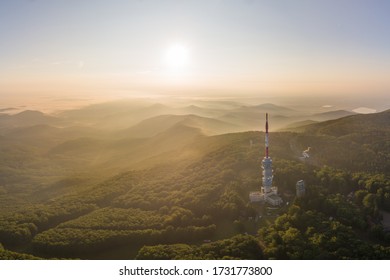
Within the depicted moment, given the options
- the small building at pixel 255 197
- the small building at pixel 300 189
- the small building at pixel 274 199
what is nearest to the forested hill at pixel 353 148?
the small building at pixel 300 189

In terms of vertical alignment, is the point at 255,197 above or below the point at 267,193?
below

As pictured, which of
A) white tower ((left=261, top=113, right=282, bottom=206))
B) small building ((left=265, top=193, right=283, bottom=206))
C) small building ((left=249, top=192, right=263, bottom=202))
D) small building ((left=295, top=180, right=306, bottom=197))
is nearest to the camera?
small building ((left=295, top=180, right=306, bottom=197))

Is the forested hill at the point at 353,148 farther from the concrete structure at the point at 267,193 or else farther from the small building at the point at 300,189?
the small building at the point at 300,189

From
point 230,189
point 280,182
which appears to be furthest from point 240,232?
point 280,182

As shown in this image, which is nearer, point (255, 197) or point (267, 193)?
point (255, 197)

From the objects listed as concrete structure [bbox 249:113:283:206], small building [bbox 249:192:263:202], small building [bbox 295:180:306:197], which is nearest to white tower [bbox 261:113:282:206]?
concrete structure [bbox 249:113:283:206]

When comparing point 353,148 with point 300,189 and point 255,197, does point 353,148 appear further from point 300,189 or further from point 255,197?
point 255,197

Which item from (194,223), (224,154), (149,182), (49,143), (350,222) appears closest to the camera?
(350,222)

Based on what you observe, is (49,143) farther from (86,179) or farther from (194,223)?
(194,223)

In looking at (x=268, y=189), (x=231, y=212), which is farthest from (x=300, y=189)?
(x=231, y=212)

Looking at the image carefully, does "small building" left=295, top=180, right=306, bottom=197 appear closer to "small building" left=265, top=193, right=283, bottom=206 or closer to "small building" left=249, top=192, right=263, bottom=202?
"small building" left=265, top=193, right=283, bottom=206

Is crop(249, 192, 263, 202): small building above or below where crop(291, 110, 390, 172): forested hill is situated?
below
